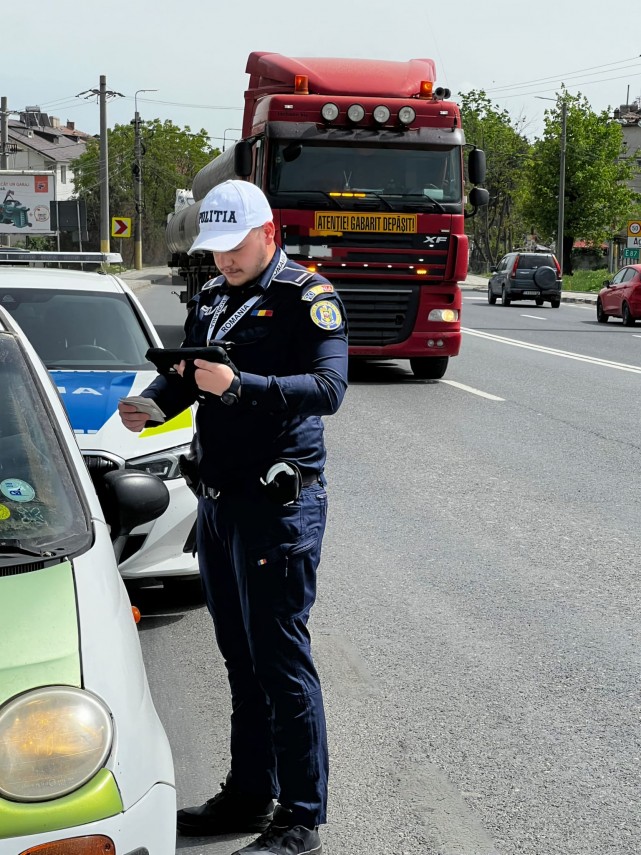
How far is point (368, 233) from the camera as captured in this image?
48.3 ft

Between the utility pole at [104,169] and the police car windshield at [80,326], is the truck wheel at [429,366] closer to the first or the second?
the police car windshield at [80,326]

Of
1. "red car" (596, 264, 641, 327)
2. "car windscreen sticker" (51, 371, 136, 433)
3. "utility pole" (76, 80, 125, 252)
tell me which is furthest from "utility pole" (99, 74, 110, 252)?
"car windscreen sticker" (51, 371, 136, 433)

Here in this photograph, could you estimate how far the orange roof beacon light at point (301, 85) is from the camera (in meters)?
14.8

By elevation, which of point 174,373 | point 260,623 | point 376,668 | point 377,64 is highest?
point 377,64

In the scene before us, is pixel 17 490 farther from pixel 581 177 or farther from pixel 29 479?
pixel 581 177

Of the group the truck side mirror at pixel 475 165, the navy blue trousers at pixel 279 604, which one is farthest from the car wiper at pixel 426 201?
the navy blue trousers at pixel 279 604

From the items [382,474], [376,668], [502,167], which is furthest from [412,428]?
[502,167]

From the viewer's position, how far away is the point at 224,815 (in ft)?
11.7

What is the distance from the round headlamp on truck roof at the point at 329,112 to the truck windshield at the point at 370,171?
0.31 meters

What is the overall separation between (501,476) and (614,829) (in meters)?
5.84

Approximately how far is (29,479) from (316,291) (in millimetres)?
853

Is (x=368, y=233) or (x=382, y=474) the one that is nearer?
(x=382, y=474)

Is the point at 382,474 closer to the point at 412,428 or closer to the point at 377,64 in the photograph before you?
the point at 412,428

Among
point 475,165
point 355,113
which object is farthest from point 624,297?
point 355,113
